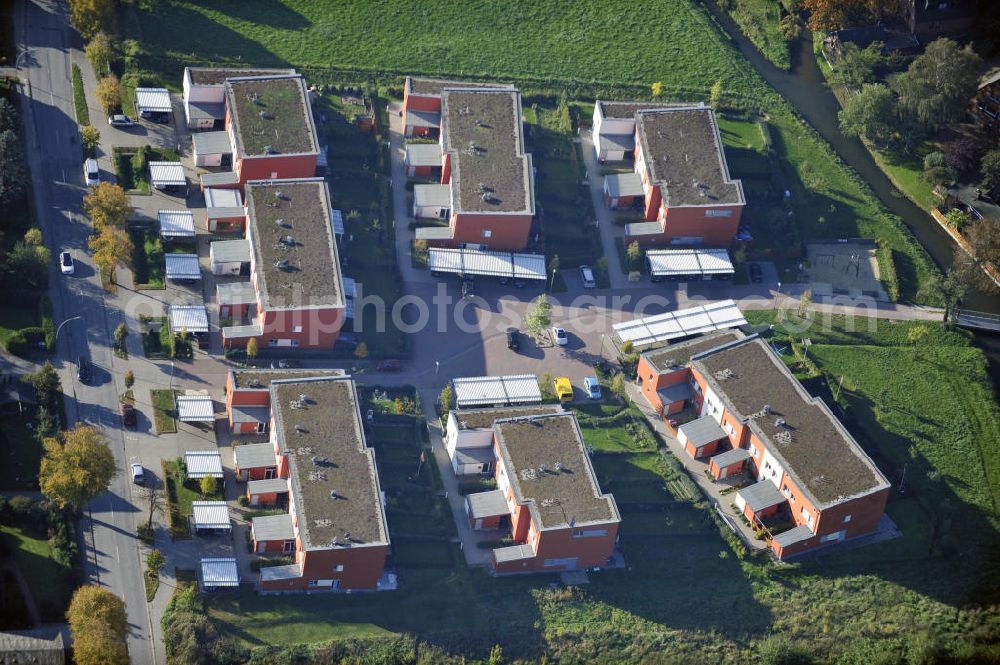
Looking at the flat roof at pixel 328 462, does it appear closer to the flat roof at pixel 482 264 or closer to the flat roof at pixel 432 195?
the flat roof at pixel 482 264

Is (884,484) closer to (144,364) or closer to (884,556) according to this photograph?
(884,556)

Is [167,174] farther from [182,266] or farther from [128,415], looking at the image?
[128,415]

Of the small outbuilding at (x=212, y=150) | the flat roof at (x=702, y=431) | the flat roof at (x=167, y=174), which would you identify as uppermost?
the small outbuilding at (x=212, y=150)

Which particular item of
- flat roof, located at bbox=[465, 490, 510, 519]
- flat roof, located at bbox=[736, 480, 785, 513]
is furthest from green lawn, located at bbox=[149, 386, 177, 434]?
flat roof, located at bbox=[736, 480, 785, 513]

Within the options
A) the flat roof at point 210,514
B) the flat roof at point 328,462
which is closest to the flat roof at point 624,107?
the flat roof at point 328,462

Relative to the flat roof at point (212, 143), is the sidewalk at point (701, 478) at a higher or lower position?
lower
